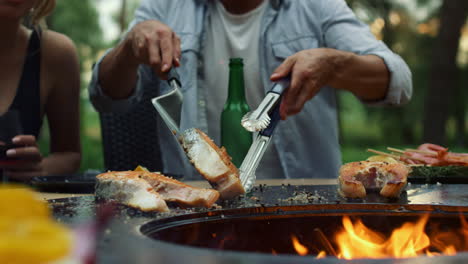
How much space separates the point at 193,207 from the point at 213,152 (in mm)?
244

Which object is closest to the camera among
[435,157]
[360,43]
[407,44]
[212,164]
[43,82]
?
[212,164]

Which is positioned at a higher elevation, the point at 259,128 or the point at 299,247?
the point at 259,128

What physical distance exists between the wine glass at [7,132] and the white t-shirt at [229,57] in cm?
137

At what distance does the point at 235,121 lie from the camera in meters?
2.53

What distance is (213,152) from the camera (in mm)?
1569

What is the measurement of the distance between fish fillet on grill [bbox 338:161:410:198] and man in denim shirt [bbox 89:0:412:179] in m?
1.22

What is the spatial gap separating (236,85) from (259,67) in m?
0.59

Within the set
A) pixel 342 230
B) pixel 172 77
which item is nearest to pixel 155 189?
pixel 342 230

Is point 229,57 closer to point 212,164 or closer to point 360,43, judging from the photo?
point 360,43

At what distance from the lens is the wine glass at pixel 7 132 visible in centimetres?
189

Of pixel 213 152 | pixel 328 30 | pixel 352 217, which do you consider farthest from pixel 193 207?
pixel 328 30

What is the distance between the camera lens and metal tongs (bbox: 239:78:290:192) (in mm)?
1624

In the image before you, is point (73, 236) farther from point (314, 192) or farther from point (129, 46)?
point (129, 46)

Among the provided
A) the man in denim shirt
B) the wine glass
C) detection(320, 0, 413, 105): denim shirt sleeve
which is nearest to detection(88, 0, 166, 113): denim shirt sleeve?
the man in denim shirt
